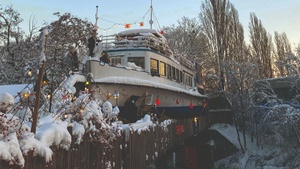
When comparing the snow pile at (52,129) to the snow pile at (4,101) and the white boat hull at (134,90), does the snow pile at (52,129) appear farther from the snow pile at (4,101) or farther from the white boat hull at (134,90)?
the white boat hull at (134,90)

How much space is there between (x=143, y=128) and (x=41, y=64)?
5.62 metres

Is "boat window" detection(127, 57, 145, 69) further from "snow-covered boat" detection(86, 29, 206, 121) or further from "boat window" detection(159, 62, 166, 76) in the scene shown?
"boat window" detection(159, 62, 166, 76)

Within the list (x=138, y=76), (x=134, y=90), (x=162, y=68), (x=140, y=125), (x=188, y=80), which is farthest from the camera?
(x=188, y=80)

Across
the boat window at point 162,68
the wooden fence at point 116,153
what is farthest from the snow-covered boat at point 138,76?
the wooden fence at point 116,153

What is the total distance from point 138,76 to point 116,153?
22.8 feet

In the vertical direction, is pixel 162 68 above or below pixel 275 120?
above

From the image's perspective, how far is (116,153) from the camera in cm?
671

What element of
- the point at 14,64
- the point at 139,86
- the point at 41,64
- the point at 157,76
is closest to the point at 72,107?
the point at 41,64

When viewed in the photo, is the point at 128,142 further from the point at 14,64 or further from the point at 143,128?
the point at 14,64

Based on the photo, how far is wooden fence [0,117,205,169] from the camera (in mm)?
4115

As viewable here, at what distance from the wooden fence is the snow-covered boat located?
1765 millimetres

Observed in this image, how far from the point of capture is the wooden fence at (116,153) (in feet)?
13.5

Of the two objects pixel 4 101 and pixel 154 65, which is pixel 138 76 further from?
pixel 4 101

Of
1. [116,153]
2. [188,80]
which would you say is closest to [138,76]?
[116,153]
